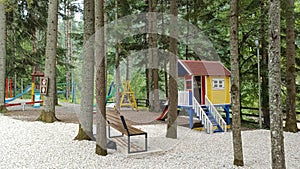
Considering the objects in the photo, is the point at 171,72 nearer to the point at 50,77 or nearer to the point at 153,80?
the point at 50,77

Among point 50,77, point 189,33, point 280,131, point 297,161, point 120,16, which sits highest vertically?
point 120,16

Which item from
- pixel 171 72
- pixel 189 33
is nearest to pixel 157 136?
pixel 171 72

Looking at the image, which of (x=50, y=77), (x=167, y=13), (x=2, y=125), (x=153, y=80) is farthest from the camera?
(x=167, y=13)

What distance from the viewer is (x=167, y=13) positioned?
15828mm

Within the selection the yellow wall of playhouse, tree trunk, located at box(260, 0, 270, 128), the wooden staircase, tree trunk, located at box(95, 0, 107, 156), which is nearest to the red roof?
the yellow wall of playhouse

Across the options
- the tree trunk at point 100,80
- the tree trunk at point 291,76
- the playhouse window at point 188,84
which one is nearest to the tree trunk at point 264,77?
the tree trunk at point 291,76

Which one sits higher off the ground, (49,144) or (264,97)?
(264,97)

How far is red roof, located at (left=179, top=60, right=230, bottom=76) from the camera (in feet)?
29.8

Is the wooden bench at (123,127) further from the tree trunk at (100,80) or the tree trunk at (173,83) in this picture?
the tree trunk at (173,83)

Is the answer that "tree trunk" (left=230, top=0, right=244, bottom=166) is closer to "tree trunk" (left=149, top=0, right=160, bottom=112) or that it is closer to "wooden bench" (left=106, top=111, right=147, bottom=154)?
"wooden bench" (left=106, top=111, right=147, bottom=154)

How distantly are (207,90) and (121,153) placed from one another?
16.3ft

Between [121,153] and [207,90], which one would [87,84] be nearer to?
[121,153]

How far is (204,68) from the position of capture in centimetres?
939

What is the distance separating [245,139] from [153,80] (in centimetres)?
830
